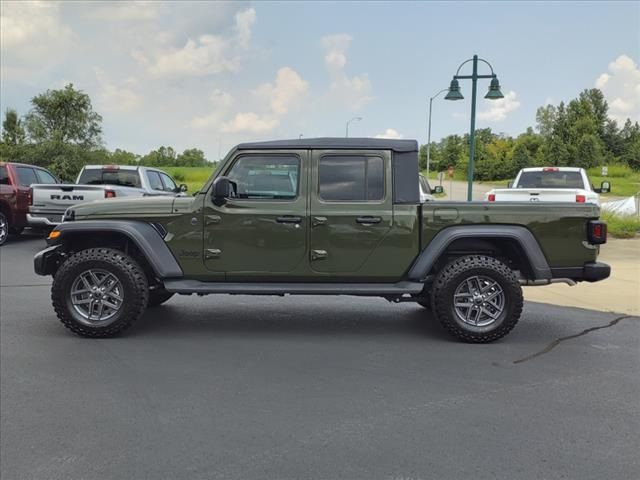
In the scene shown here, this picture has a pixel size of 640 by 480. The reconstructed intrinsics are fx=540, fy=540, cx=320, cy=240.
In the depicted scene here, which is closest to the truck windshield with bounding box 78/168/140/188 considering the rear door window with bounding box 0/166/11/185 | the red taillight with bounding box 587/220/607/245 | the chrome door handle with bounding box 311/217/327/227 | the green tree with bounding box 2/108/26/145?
the rear door window with bounding box 0/166/11/185

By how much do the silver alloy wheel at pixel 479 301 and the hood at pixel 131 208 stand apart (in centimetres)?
282

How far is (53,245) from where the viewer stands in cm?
546

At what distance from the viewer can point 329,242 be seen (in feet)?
17.2

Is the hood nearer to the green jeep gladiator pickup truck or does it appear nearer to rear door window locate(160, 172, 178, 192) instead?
the green jeep gladiator pickup truck

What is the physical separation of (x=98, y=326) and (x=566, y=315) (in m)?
5.26

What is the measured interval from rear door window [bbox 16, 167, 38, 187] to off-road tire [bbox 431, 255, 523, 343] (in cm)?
1127

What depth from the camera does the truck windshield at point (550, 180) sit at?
1332cm

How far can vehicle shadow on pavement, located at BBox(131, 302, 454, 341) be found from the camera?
5598mm

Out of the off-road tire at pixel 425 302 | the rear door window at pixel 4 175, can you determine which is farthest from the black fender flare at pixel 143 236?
the rear door window at pixel 4 175

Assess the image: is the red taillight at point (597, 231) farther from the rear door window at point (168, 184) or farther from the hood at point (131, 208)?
the rear door window at point (168, 184)

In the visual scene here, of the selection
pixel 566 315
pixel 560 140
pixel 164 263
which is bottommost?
pixel 566 315

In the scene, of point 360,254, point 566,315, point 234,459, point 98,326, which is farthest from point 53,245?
point 566,315

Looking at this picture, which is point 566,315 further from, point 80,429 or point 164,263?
point 80,429

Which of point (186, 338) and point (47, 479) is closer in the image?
point (47, 479)
